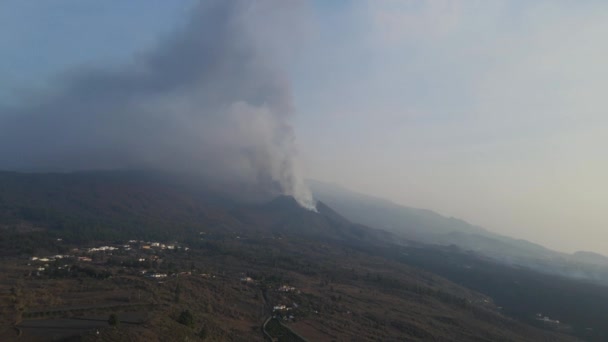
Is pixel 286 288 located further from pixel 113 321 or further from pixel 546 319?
pixel 546 319

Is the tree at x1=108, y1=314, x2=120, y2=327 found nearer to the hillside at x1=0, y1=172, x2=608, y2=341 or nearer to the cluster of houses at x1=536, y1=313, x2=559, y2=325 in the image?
the hillside at x1=0, y1=172, x2=608, y2=341

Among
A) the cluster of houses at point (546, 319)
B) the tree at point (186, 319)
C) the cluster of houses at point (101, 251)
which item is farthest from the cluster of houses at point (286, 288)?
the cluster of houses at point (546, 319)

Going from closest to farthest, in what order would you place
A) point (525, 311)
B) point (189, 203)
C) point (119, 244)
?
1. point (525, 311)
2. point (119, 244)
3. point (189, 203)

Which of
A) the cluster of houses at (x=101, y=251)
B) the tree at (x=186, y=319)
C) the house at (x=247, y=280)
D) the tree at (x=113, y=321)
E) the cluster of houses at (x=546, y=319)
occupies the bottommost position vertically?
the cluster of houses at (x=101, y=251)

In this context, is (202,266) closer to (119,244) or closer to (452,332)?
(119,244)

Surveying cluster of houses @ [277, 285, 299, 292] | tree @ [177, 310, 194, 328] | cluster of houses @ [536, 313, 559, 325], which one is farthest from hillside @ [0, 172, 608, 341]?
cluster of houses @ [536, 313, 559, 325]

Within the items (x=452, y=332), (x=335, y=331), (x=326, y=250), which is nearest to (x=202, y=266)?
(x=335, y=331)

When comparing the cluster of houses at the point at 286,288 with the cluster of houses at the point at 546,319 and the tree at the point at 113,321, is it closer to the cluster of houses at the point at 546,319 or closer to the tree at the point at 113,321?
the tree at the point at 113,321
